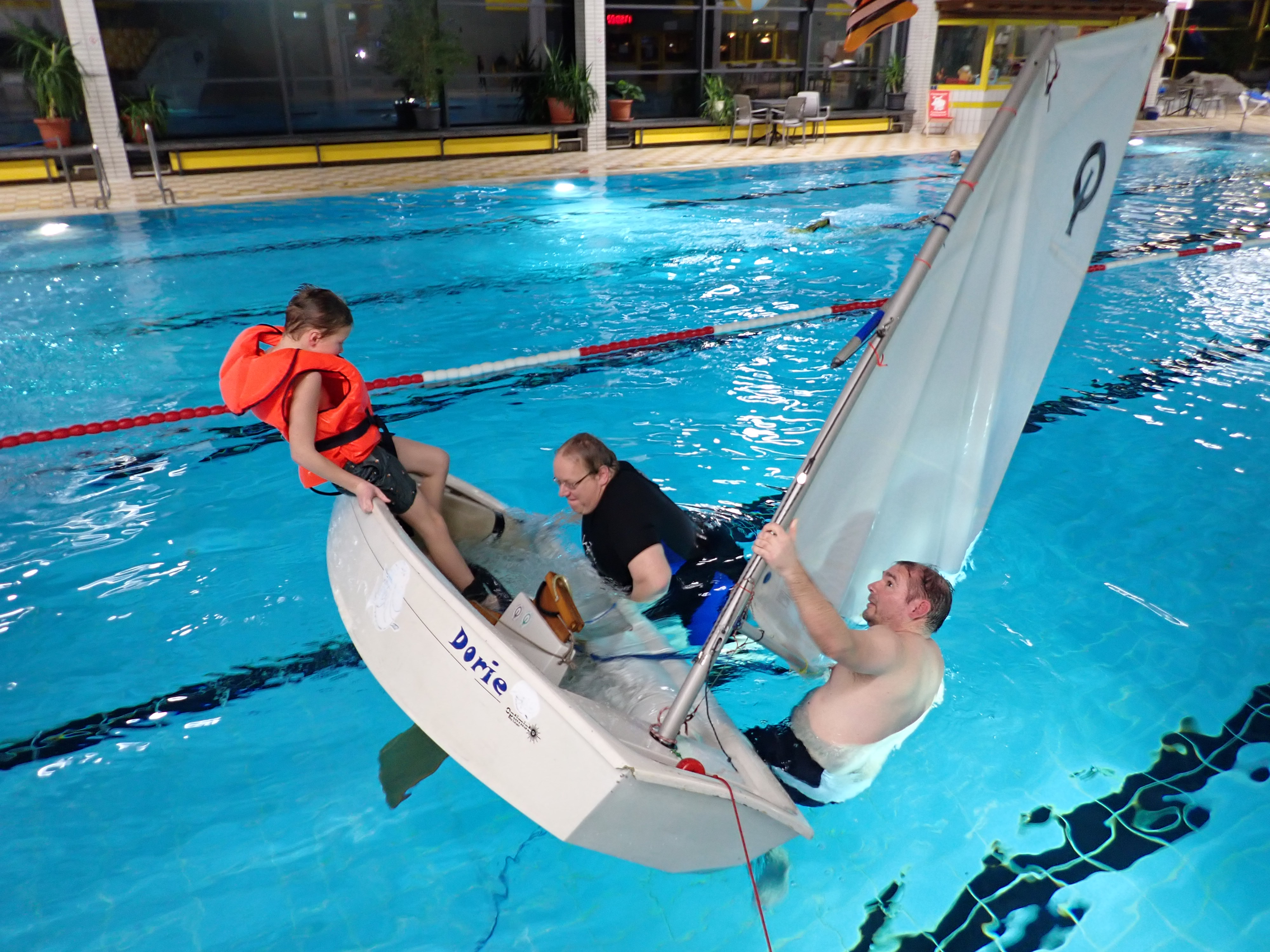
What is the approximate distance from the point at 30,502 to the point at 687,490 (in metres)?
3.16

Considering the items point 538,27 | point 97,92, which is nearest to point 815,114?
point 538,27

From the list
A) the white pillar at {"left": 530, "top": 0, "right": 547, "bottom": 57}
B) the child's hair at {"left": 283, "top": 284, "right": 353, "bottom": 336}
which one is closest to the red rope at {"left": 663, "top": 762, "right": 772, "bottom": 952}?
the child's hair at {"left": 283, "top": 284, "right": 353, "bottom": 336}

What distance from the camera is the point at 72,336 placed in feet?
21.4

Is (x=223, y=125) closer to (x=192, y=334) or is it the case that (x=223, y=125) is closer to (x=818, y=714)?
(x=192, y=334)

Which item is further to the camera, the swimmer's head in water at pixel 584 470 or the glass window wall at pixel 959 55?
the glass window wall at pixel 959 55

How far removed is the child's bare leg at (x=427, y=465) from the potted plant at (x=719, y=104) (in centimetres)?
1574

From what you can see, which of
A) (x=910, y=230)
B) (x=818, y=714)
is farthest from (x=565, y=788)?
(x=910, y=230)

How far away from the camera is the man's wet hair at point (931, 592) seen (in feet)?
7.32

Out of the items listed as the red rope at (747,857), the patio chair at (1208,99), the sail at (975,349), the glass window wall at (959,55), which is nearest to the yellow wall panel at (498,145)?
the glass window wall at (959,55)

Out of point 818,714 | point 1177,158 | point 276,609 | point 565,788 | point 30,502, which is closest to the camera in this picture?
point 565,788

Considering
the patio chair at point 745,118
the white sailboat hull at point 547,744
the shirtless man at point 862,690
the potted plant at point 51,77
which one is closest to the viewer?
the white sailboat hull at point 547,744

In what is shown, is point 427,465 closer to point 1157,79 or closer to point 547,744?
point 547,744

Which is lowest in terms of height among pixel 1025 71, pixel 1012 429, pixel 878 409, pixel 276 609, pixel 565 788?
pixel 276 609

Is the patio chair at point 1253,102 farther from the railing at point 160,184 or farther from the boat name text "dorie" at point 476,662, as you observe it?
the boat name text "dorie" at point 476,662
